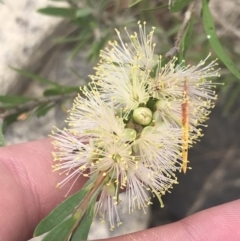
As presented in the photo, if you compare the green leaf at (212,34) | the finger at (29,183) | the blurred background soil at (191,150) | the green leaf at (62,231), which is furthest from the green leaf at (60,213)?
the blurred background soil at (191,150)

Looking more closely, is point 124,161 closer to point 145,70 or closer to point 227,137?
point 145,70

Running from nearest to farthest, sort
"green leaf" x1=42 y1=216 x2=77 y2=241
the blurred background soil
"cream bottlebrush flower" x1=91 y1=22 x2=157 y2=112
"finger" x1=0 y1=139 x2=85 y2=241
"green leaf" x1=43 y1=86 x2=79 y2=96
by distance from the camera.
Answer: "green leaf" x1=42 y1=216 x2=77 y2=241
"cream bottlebrush flower" x1=91 y1=22 x2=157 y2=112
"finger" x1=0 y1=139 x2=85 y2=241
"green leaf" x1=43 y1=86 x2=79 y2=96
the blurred background soil

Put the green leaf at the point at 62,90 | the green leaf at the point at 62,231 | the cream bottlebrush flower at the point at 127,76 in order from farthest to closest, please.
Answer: the green leaf at the point at 62,90, the cream bottlebrush flower at the point at 127,76, the green leaf at the point at 62,231

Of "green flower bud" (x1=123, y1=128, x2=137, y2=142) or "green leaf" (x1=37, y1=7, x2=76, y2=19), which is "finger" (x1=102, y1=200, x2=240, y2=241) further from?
"green leaf" (x1=37, y1=7, x2=76, y2=19)

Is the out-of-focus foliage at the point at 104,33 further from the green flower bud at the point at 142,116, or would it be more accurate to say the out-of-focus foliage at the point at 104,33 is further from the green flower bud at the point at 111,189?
the green flower bud at the point at 111,189

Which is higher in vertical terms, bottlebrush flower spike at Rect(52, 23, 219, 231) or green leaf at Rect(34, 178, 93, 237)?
bottlebrush flower spike at Rect(52, 23, 219, 231)

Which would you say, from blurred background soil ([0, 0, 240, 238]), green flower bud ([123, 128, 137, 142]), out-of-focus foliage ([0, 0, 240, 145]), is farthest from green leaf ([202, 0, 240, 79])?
blurred background soil ([0, 0, 240, 238])

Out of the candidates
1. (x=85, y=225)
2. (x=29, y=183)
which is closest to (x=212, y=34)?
(x=85, y=225)

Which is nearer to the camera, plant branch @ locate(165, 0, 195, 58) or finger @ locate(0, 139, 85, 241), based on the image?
plant branch @ locate(165, 0, 195, 58)

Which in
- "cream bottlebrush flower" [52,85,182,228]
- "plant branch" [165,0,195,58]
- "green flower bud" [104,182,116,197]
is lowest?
"green flower bud" [104,182,116,197]

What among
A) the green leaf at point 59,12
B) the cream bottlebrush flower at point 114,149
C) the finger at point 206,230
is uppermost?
the green leaf at point 59,12
